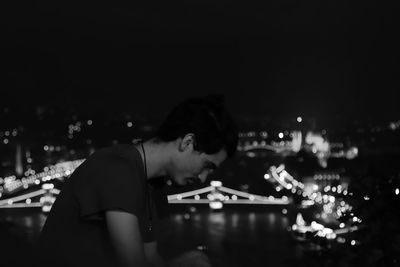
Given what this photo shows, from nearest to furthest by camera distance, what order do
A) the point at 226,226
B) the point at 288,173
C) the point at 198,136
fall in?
1. the point at 198,136
2. the point at 288,173
3. the point at 226,226

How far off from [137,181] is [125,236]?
0.10m

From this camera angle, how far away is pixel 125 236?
43.8 inches

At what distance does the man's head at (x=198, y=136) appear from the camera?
48.2 inches

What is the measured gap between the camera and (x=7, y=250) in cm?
61

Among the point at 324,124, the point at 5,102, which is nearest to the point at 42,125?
the point at 5,102

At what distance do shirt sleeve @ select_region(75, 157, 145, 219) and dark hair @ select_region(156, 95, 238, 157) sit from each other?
13 centimetres

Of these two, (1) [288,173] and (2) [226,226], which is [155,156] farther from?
(2) [226,226]

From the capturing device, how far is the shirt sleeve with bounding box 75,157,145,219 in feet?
3.66

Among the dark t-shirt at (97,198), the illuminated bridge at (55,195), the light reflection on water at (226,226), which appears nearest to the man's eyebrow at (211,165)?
the dark t-shirt at (97,198)

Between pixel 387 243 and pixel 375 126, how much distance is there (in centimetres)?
1427

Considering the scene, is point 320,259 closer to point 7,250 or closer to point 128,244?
point 128,244

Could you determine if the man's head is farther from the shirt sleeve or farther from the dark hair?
the shirt sleeve

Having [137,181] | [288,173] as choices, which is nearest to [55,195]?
[288,173]

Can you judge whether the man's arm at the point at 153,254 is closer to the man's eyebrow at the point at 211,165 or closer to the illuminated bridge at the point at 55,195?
the man's eyebrow at the point at 211,165
